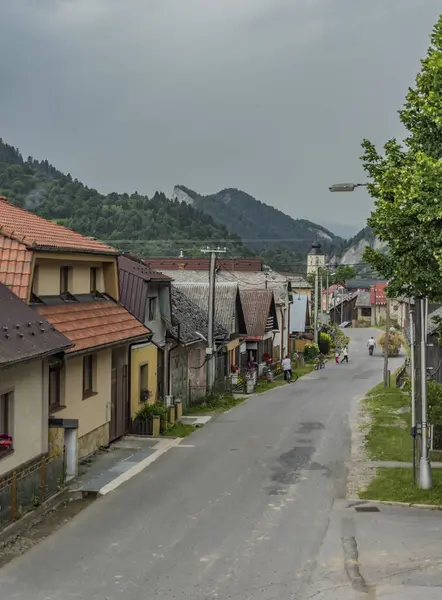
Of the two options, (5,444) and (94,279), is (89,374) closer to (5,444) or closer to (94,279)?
(94,279)

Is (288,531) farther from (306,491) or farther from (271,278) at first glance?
(271,278)

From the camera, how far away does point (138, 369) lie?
74.9 ft

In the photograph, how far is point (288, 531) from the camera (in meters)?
12.8

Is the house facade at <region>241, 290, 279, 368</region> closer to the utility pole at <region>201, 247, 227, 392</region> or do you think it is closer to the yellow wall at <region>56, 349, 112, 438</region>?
the utility pole at <region>201, 247, 227, 392</region>

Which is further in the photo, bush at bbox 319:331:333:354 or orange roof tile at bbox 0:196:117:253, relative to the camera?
bush at bbox 319:331:333:354

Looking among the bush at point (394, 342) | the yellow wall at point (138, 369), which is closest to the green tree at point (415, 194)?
the yellow wall at point (138, 369)

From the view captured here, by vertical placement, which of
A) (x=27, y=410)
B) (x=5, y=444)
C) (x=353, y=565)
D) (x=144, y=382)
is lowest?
(x=353, y=565)

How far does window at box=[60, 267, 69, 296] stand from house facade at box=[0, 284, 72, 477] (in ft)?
9.11

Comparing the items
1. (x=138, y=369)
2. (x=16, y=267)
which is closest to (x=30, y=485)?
(x=16, y=267)

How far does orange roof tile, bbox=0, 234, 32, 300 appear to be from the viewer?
15.3 metres

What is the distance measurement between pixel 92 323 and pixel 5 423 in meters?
4.86

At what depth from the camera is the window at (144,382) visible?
915 inches

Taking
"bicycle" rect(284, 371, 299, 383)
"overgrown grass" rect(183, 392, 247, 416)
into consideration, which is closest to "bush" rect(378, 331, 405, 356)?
"bicycle" rect(284, 371, 299, 383)

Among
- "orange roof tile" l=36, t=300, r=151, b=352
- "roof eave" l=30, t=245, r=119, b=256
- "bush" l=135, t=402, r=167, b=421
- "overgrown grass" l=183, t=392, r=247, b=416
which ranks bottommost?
"overgrown grass" l=183, t=392, r=247, b=416
